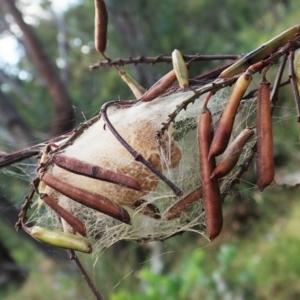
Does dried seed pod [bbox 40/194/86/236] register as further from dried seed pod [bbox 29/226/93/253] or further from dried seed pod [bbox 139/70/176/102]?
dried seed pod [bbox 139/70/176/102]

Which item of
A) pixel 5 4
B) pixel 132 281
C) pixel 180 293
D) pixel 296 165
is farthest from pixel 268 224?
pixel 5 4

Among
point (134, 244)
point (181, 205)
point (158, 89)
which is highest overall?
point (158, 89)

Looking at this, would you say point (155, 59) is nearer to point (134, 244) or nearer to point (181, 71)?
point (181, 71)

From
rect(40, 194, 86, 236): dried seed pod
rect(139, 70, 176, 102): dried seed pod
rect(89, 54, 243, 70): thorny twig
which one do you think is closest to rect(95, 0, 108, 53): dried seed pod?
rect(89, 54, 243, 70): thorny twig

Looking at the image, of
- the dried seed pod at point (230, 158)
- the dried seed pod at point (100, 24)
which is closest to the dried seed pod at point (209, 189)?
the dried seed pod at point (230, 158)

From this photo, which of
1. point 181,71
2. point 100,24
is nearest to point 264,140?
point 181,71
